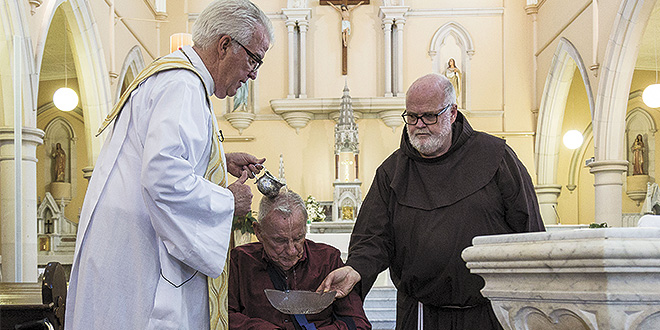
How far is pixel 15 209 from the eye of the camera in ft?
26.7

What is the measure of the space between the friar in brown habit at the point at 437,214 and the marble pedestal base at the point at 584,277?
1.18 metres

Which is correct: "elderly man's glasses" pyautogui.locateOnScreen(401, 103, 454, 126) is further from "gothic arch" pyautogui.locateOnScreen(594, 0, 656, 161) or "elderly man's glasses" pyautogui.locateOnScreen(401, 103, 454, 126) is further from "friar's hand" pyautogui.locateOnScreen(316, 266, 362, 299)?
"gothic arch" pyautogui.locateOnScreen(594, 0, 656, 161)

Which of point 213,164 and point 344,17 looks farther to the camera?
point 344,17

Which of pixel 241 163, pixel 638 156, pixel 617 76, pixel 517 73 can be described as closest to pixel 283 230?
pixel 241 163

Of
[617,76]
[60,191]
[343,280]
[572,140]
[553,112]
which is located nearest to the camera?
[343,280]

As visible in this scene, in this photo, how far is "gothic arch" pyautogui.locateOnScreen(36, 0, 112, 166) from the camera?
1033 cm

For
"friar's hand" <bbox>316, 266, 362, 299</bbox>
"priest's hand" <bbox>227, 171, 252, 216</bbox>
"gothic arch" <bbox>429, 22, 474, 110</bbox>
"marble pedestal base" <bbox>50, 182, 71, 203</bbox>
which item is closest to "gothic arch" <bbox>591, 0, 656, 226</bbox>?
"gothic arch" <bbox>429, 22, 474, 110</bbox>

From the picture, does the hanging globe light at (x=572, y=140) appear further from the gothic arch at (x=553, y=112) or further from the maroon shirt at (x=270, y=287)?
the maroon shirt at (x=270, y=287)

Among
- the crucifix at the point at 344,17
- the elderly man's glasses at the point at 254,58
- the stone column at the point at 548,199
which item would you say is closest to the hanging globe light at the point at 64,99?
the crucifix at the point at 344,17

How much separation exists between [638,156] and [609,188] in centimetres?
353

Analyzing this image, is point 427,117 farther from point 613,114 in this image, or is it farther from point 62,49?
point 62,49

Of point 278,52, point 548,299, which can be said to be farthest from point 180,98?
point 278,52

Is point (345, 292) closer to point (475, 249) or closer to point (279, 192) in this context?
point (279, 192)

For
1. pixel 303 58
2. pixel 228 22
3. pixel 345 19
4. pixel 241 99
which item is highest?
pixel 345 19
